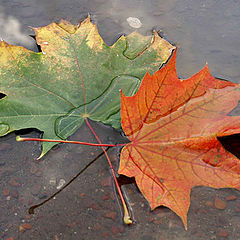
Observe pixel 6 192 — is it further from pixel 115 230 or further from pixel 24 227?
pixel 115 230

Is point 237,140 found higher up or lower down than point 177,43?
lower down

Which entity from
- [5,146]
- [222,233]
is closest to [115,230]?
[222,233]

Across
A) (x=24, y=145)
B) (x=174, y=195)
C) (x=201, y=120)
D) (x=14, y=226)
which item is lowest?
(x=14, y=226)

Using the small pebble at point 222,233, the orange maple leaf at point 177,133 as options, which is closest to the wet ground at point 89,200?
the small pebble at point 222,233

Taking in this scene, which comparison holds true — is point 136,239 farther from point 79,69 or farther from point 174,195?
point 79,69

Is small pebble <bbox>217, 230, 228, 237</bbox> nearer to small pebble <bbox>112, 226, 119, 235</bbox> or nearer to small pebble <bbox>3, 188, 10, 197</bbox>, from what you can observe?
small pebble <bbox>112, 226, 119, 235</bbox>

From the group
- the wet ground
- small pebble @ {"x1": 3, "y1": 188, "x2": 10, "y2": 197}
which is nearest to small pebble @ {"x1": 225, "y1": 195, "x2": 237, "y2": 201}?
the wet ground

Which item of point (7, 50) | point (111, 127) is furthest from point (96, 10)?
point (111, 127)
